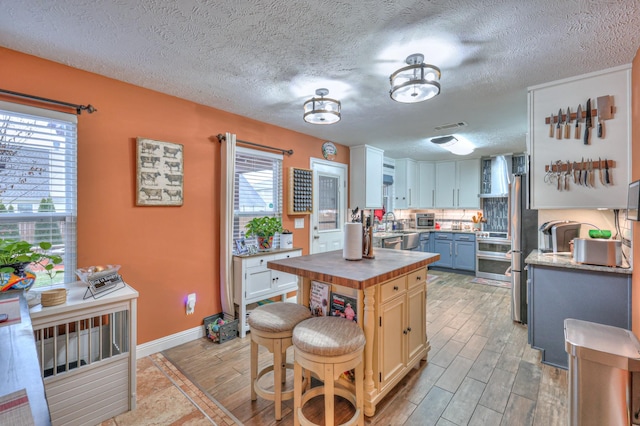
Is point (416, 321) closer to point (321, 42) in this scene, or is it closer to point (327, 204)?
point (321, 42)

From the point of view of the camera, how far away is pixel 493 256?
17.7 feet

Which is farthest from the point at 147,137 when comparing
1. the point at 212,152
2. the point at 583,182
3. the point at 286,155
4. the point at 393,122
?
the point at 583,182

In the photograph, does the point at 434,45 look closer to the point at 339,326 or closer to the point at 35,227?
the point at 339,326

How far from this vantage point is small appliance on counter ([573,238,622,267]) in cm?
225

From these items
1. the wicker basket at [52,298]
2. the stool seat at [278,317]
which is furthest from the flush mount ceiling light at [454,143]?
the wicker basket at [52,298]

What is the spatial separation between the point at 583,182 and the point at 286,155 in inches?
123

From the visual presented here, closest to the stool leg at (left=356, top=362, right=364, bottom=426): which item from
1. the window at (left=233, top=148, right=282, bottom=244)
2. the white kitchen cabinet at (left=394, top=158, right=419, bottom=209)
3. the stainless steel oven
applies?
the window at (left=233, top=148, right=282, bottom=244)

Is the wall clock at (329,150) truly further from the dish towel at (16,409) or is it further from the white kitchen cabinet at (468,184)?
the dish towel at (16,409)

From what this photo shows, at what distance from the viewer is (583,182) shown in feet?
8.07

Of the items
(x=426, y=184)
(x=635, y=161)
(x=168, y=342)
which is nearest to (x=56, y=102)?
(x=168, y=342)

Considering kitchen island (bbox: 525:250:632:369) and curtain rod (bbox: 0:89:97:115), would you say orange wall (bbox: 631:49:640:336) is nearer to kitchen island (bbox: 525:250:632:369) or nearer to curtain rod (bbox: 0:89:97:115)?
kitchen island (bbox: 525:250:632:369)

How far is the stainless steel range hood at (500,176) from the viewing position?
5.68m

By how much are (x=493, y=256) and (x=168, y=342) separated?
17.6ft

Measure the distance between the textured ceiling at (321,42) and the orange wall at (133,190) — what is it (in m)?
0.13
